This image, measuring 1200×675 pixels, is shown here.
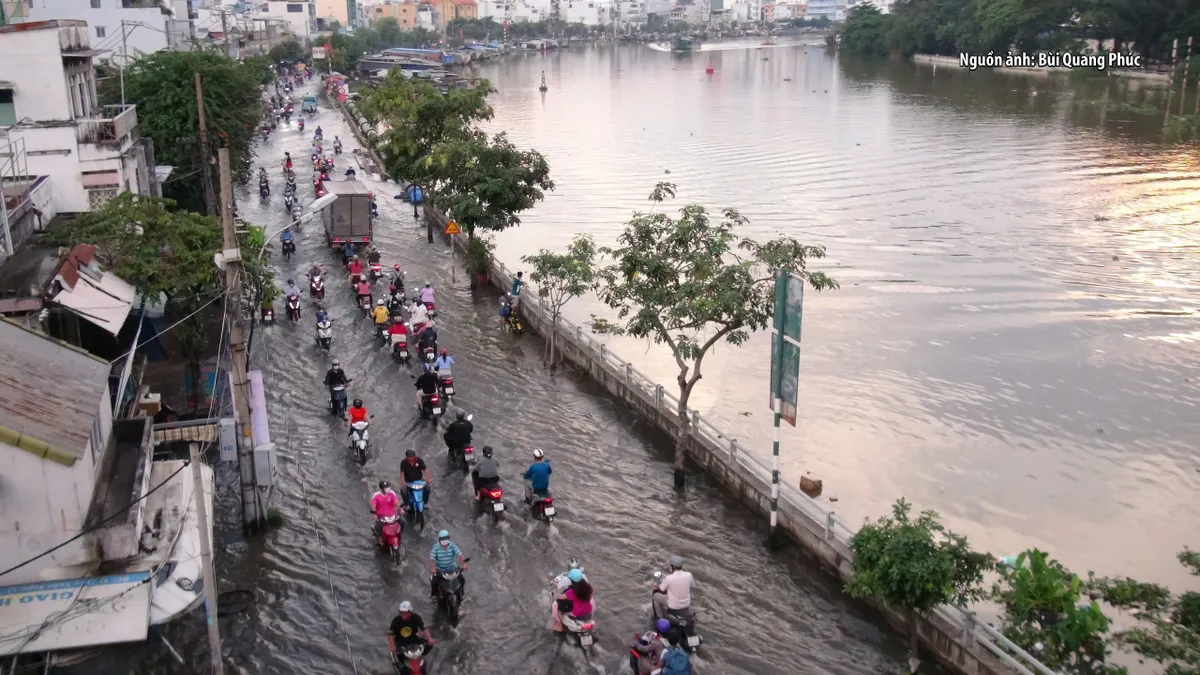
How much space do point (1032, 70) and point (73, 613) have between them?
96509 mm

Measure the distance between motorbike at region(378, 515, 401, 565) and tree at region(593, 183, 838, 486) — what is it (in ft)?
14.3

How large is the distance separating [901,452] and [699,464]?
4.21 metres

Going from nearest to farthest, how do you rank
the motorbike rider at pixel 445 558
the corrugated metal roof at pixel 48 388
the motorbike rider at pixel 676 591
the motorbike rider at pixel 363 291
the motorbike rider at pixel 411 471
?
1. the corrugated metal roof at pixel 48 388
2. the motorbike rider at pixel 676 591
3. the motorbike rider at pixel 445 558
4. the motorbike rider at pixel 411 471
5. the motorbike rider at pixel 363 291

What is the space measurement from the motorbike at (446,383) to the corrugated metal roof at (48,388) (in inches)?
264

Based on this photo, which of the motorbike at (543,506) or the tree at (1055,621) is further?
the motorbike at (543,506)

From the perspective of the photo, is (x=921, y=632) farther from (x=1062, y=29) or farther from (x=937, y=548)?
(x=1062, y=29)

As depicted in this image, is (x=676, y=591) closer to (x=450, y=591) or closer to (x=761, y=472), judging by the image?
(x=450, y=591)

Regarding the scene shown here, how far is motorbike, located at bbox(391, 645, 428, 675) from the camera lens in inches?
397

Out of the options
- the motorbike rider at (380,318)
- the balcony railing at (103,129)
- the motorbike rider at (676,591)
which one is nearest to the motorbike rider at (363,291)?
the motorbike rider at (380,318)

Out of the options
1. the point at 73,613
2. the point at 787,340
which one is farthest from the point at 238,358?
the point at 787,340

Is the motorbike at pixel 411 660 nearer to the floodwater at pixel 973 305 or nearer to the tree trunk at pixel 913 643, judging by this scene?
the tree trunk at pixel 913 643

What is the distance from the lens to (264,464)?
43.0ft

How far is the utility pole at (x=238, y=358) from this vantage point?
12.2 metres

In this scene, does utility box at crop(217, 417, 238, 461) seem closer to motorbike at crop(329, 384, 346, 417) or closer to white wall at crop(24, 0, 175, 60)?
motorbike at crop(329, 384, 346, 417)
